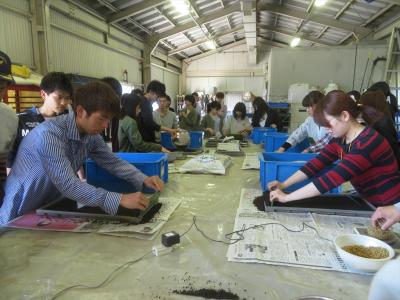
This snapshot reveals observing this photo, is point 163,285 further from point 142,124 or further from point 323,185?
point 142,124

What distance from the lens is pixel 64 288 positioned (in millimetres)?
820

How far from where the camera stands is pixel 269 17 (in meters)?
8.23

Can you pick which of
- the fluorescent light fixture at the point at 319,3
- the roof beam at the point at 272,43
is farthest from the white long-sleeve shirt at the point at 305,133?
the roof beam at the point at 272,43

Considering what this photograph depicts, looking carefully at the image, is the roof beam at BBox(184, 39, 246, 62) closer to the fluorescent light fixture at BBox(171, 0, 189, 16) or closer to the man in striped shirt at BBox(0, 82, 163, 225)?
the fluorescent light fixture at BBox(171, 0, 189, 16)

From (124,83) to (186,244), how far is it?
6574 mm

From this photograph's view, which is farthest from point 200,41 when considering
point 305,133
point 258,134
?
point 305,133

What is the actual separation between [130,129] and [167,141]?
832 mm

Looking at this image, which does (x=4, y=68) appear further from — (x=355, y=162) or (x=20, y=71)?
(x=20, y=71)

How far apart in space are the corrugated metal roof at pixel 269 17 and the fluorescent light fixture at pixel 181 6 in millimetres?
98

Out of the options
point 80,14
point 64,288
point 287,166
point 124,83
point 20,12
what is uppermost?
point 80,14

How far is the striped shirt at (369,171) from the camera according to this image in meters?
1.22

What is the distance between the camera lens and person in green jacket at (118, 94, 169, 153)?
2.25 metres

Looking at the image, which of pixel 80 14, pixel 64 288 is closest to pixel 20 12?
pixel 80 14

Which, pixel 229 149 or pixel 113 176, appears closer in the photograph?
pixel 113 176
